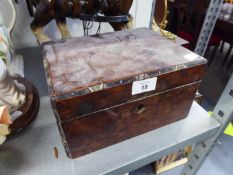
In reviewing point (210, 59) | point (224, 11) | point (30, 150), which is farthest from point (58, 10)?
point (210, 59)

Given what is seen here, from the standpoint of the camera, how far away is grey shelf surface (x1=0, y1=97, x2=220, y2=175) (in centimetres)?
34

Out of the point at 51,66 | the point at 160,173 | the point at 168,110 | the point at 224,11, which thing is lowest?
the point at 160,173

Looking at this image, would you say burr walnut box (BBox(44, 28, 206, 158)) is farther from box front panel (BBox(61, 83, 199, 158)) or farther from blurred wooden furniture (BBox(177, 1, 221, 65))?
blurred wooden furniture (BBox(177, 1, 221, 65))

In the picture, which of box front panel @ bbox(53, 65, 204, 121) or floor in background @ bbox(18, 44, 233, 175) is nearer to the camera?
box front panel @ bbox(53, 65, 204, 121)

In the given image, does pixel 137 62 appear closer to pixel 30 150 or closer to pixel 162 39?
pixel 162 39

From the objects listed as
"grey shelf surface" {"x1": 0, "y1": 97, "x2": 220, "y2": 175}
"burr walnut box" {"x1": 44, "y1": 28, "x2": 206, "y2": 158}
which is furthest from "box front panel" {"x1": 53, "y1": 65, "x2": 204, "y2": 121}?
"grey shelf surface" {"x1": 0, "y1": 97, "x2": 220, "y2": 175}

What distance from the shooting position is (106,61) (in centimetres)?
35

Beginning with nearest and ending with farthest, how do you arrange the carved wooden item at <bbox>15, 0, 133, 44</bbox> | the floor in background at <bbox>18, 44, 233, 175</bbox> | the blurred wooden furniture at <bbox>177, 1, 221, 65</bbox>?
1. the carved wooden item at <bbox>15, 0, 133, 44</bbox>
2. the floor in background at <bbox>18, 44, 233, 175</bbox>
3. the blurred wooden furniture at <bbox>177, 1, 221, 65</bbox>

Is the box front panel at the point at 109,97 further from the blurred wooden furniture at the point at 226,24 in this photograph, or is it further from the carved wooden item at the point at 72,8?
A: the blurred wooden furniture at the point at 226,24

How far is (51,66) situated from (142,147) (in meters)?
0.23

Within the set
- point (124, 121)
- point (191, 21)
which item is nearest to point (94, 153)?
point (124, 121)

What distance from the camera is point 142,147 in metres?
0.38

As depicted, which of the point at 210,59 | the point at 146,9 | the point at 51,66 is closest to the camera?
the point at 51,66

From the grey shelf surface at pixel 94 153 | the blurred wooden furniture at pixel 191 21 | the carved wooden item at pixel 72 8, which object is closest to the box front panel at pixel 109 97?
the grey shelf surface at pixel 94 153
